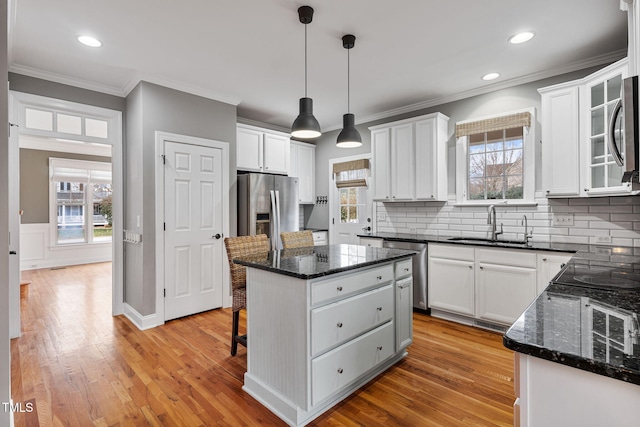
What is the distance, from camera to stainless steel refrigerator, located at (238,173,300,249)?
417 centimetres

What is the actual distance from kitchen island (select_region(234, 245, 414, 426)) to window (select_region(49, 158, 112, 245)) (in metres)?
7.17

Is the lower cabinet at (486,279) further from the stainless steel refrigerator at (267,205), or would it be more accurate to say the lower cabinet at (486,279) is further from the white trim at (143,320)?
the white trim at (143,320)

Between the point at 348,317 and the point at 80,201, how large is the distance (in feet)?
26.1

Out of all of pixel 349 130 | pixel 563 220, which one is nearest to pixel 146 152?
pixel 349 130

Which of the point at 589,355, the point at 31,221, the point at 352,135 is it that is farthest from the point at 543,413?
the point at 31,221

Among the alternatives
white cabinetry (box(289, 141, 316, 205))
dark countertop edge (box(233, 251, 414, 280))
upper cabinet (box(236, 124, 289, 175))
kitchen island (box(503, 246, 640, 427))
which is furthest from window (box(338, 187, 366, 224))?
kitchen island (box(503, 246, 640, 427))

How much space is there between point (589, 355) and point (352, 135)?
7.41 ft

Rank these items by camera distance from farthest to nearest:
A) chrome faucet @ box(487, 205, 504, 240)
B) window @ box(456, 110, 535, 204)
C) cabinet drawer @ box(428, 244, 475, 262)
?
chrome faucet @ box(487, 205, 504, 240) → window @ box(456, 110, 535, 204) → cabinet drawer @ box(428, 244, 475, 262)

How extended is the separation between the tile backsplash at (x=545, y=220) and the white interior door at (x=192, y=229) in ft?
8.22

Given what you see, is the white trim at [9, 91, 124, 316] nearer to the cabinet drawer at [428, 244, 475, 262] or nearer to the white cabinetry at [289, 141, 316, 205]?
the white cabinetry at [289, 141, 316, 205]

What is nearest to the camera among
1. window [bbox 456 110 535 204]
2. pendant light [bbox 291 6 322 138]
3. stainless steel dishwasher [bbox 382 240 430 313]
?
pendant light [bbox 291 6 322 138]

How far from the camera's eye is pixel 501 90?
3.74 metres

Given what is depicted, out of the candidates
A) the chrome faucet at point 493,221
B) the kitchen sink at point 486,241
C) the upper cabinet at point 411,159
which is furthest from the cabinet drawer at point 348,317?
the upper cabinet at point 411,159

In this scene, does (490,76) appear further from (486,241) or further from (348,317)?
(348,317)
